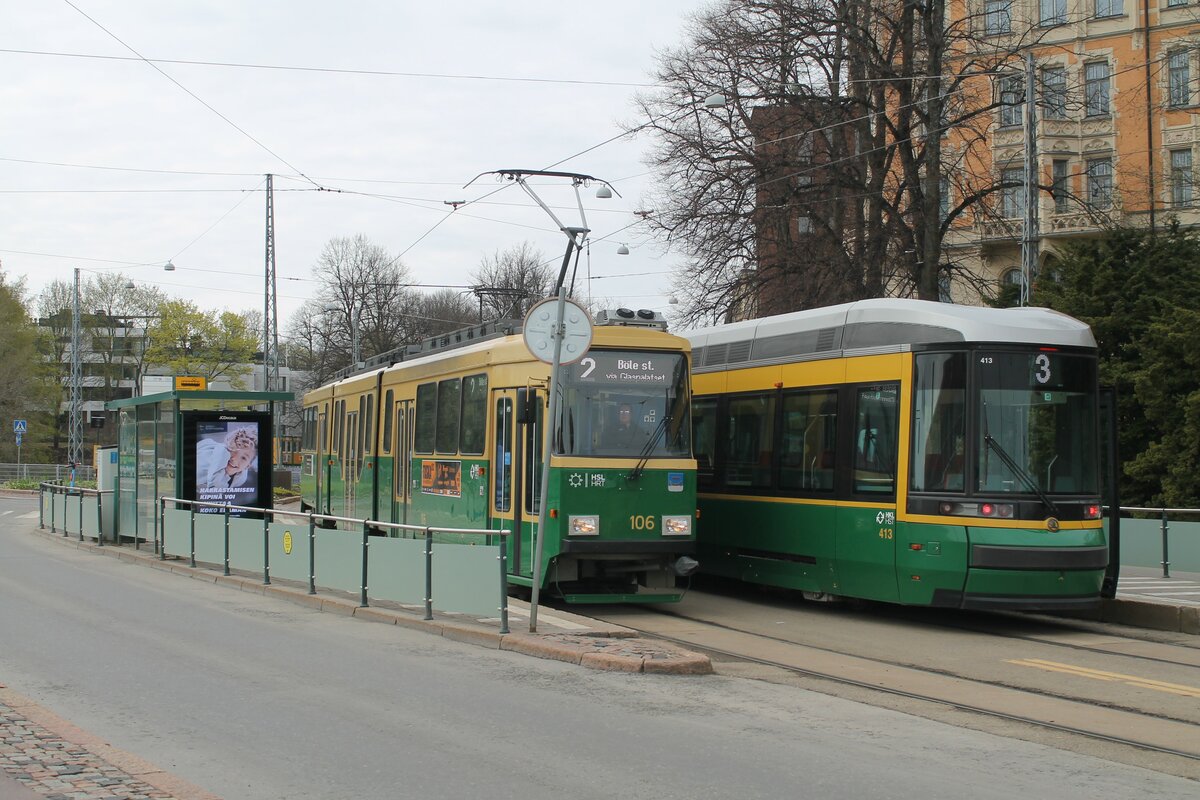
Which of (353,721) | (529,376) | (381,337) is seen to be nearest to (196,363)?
(381,337)

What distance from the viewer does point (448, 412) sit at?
58.2 ft

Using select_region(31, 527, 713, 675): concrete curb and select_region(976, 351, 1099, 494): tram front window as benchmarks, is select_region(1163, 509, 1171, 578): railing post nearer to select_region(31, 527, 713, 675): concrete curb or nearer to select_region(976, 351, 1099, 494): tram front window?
select_region(976, 351, 1099, 494): tram front window

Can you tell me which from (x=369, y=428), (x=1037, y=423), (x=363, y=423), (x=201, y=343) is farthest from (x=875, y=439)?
(x=201, y=343)

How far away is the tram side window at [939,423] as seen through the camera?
43.7 ft

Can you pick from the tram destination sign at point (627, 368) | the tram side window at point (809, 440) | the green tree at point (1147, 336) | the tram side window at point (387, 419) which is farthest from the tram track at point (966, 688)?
the green tree at point (1147, 336)

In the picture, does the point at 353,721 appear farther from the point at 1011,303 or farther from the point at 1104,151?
the point at 1104,151

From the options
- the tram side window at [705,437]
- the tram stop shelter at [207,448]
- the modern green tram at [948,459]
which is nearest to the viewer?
the modern green tram at [948,459]

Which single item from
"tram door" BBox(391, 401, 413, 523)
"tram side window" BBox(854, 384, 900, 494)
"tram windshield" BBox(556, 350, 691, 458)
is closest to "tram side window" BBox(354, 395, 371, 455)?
"tram door" BBox(391, 401, 413, 523)

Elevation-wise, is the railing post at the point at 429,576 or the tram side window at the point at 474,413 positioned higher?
the tram side window at the point at 474,413

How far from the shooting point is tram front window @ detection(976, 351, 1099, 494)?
522 inches

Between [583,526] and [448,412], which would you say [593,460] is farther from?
[448,412]

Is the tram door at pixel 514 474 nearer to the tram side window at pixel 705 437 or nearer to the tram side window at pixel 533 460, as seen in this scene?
the tram side window at pixel 533 460

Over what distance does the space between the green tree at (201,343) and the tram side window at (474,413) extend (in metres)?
69.8

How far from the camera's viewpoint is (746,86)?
31.8 metres
